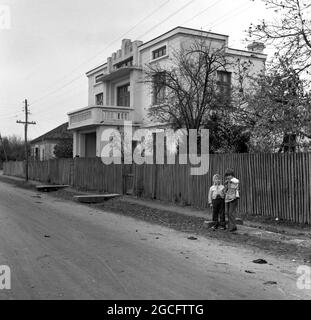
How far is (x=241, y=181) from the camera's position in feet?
48.2

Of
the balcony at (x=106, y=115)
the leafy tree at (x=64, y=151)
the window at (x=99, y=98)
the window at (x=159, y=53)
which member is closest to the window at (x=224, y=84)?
the window at (x=159, y=53)

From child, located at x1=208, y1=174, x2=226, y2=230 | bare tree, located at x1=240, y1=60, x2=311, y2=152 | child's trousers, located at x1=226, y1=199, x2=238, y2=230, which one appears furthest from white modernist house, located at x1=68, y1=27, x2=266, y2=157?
child's trousers, located at x1=226, y1=199, x2=238, y2=230

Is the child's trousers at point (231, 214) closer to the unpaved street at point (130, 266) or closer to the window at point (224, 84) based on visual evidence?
the unpaved street at point (130, 266)

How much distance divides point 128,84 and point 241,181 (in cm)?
1750

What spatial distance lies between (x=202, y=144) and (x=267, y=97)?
6.88 meters

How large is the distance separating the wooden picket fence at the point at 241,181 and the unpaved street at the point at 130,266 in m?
3.16

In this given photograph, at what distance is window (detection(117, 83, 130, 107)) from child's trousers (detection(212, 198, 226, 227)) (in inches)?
768

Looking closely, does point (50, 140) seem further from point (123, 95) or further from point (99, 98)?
point (123, 95)

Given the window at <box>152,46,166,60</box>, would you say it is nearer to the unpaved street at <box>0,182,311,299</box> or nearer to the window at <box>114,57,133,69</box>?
the window at <box>114,57,133,69</box>

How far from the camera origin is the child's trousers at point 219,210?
12094 mm

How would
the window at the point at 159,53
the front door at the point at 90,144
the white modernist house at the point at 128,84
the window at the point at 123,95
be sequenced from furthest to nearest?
the front door at the point at 90,144 < the window at the point at 123,95 < the window at the point at 159,53 < the white modernist house at the point at 128,84

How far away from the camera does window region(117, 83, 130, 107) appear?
30.8 m

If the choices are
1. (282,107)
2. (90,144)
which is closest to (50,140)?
(90,144)
